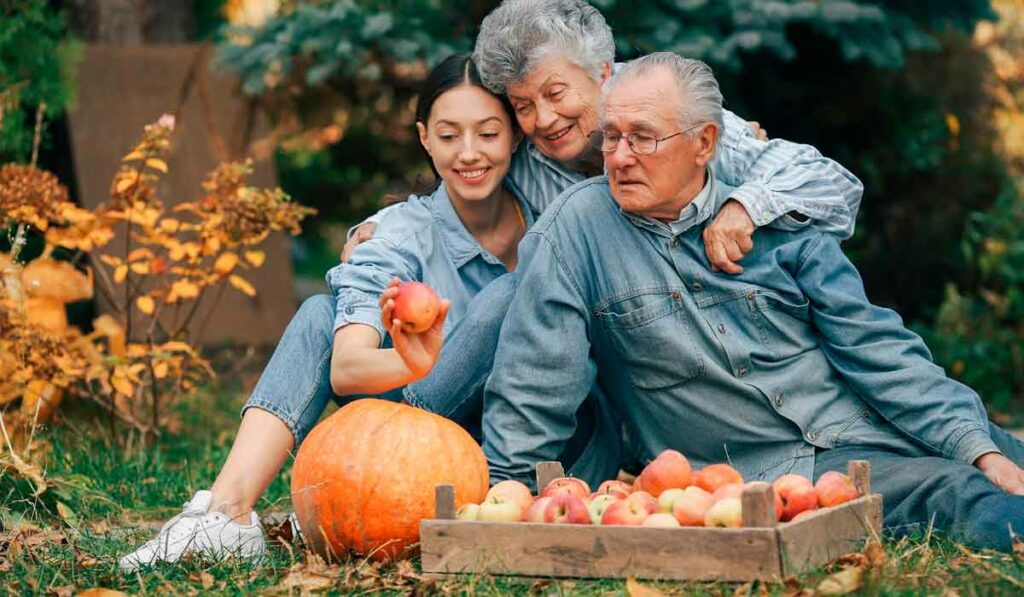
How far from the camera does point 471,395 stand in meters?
3.73

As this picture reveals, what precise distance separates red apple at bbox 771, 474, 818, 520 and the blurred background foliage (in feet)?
10.4

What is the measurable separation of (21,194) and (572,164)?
2.00 meters

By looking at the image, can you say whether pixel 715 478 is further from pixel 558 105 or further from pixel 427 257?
pixel 558 105

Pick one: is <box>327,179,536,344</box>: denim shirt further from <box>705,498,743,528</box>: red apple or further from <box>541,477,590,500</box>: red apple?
<box>705,498,743,528</box>: red apple

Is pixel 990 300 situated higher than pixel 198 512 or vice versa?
pixel 198 512

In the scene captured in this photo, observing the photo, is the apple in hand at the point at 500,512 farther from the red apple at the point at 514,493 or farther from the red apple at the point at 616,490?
the red apple at the point at 616,490

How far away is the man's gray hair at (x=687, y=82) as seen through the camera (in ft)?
11.3

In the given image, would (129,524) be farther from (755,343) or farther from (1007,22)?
(1007,22)

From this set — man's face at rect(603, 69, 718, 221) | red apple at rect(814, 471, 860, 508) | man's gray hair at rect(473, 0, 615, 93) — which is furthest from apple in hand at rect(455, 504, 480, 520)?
man's gray hair at rect(473, 0, 615, 93)

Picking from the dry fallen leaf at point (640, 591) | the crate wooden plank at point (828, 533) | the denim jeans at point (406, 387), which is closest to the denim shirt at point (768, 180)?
the denim jeans at point (406, 387)

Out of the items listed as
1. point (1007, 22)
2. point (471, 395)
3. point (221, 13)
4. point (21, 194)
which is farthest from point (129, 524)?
point (1007, 22)

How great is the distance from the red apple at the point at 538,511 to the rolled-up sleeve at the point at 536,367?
0.50m

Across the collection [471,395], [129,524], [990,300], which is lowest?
[990,300]

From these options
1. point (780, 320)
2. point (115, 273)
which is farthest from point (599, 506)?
point (115, 273)
